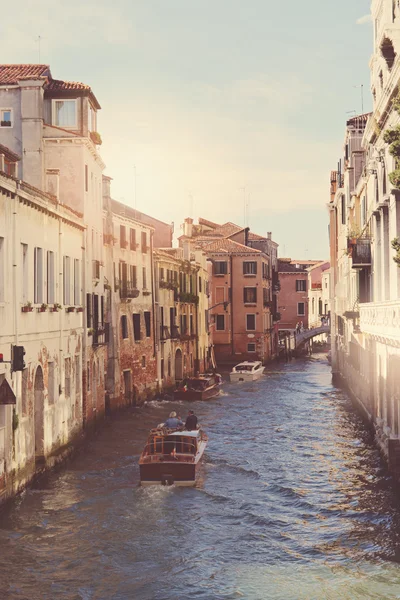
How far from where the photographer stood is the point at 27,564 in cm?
1476

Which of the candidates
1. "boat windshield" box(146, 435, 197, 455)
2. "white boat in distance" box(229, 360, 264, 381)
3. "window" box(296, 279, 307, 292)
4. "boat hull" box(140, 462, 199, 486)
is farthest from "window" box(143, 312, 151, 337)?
"window" box(296, 279, 307, 292)

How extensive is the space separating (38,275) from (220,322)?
4587cm

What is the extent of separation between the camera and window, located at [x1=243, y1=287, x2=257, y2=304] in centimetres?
6694

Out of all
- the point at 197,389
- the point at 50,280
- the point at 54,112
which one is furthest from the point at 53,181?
the point at 197,389

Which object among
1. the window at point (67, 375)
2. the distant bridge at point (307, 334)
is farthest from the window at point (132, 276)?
the distant bridge at point (307, 334)

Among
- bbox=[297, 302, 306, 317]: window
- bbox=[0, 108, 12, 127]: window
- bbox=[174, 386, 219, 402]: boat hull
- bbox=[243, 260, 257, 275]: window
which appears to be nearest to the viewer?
bbox=[0, 108, 12, 127]: window

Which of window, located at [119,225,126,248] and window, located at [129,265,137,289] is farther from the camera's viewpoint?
window, located at [129,265,137,289]

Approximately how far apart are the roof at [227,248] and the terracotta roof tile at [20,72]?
3619 cm

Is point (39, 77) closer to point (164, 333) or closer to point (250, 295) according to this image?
point (164, 333)

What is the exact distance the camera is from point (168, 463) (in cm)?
2069

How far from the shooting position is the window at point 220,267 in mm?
66375

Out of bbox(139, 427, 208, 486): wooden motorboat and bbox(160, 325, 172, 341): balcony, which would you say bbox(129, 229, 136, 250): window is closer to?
bbox(160, 325, 172, 341): balcony

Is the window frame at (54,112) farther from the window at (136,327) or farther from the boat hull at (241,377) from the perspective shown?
the boat hull at (241,377)

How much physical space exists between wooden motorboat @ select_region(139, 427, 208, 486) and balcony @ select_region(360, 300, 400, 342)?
5825 millimetres
